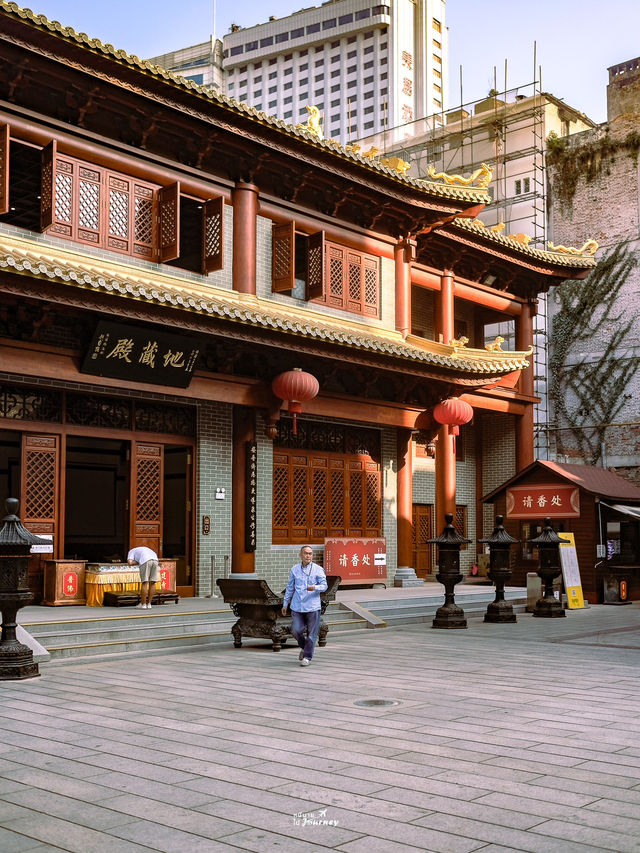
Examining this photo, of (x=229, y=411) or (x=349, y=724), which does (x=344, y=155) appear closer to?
(x=229, y=411)

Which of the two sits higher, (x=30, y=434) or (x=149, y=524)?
(x=30, y=434)

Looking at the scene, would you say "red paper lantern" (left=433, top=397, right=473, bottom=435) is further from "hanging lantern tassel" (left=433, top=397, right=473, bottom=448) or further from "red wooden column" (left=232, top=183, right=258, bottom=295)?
"red wooden column" (left=232, top=183, right=258, bottom=295)

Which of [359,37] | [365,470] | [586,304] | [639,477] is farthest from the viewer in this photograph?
[359,37]

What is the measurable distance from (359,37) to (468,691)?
3064 inches

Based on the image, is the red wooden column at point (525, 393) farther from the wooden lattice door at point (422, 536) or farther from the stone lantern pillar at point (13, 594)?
the stone lantern pillar at point (13, 594)

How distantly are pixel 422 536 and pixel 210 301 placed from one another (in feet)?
30.2

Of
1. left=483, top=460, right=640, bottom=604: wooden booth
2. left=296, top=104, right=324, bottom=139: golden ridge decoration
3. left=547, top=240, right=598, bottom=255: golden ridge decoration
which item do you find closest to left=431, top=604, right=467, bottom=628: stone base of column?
left=483, top=460, right=640, bottom=604: wooden booth

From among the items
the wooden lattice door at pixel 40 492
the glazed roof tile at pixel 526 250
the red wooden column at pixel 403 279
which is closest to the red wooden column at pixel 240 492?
the wooden lattice door at pixel 40 492

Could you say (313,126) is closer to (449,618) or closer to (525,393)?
(449,618)

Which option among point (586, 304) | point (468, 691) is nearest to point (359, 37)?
point (586, 304)

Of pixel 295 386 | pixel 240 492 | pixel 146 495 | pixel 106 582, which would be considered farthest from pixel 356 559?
pixel 106 582

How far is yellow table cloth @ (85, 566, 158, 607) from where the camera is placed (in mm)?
12336

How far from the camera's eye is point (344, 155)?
49.9ft

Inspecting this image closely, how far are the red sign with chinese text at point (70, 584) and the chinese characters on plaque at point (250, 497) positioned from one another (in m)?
3.01
